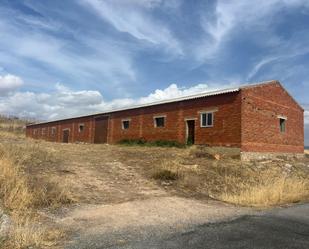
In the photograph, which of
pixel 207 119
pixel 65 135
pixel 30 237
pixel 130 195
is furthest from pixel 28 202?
pixel 65 135

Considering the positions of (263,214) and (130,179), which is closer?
(263,214)

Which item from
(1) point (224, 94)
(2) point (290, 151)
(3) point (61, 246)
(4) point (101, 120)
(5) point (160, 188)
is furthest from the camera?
(4) point (101, 120)

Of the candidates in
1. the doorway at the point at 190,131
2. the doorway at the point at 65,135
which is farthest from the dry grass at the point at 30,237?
the doorway at the point at 65,135

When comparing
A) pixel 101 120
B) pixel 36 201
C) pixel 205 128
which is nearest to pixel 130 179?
pixel 36 201

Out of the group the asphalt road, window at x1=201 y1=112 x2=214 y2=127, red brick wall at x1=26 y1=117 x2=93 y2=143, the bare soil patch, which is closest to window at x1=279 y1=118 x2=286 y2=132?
the bare soil patch

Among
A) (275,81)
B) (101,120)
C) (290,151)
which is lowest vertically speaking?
(290,151)

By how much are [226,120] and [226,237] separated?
16204mm

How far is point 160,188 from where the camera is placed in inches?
515

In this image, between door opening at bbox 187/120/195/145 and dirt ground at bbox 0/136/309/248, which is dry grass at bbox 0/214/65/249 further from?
door opening at bbox 187/120/195/145

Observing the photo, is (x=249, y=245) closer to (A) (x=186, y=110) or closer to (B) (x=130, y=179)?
(B) (x=130, y=179)

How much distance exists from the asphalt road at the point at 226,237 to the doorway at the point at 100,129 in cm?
2641

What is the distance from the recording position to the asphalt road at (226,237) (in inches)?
233

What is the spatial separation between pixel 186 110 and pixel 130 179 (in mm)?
11650

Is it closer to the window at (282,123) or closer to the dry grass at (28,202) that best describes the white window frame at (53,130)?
the window at (282,123)
